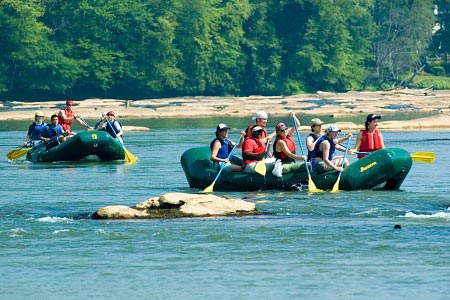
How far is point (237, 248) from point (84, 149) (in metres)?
15.1

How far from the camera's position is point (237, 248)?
17.5 metres

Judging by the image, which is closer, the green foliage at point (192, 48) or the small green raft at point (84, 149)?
the small green raft at point (84, 149)

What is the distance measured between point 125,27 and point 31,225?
210 feet

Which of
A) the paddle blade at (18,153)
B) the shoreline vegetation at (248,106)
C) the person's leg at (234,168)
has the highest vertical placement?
the person's leg at (234,168)

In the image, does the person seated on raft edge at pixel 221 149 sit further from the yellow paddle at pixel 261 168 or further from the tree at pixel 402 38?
the tree at pixel 402 38

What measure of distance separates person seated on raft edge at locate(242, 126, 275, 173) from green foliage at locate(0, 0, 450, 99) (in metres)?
55.6

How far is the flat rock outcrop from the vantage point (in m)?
19.9

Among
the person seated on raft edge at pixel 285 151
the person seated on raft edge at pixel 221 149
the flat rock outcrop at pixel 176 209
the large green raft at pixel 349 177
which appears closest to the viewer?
the flat rock outcrop at pixel 176 209

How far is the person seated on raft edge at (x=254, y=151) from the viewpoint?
23484 millimetres

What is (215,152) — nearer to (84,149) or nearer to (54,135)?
(84,149)

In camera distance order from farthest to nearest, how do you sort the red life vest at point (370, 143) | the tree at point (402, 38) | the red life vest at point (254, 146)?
the tree at point (402, 38)
the red life vest at point (370, 143)
the red life vest at point (254, 146)

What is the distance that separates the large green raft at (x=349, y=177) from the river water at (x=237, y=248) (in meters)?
0.23

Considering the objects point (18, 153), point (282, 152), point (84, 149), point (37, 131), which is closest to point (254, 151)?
point (282, 152)

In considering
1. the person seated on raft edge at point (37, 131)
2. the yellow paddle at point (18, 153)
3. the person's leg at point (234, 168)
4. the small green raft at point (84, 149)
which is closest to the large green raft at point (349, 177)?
→ the person's leg at point (234, 168)
